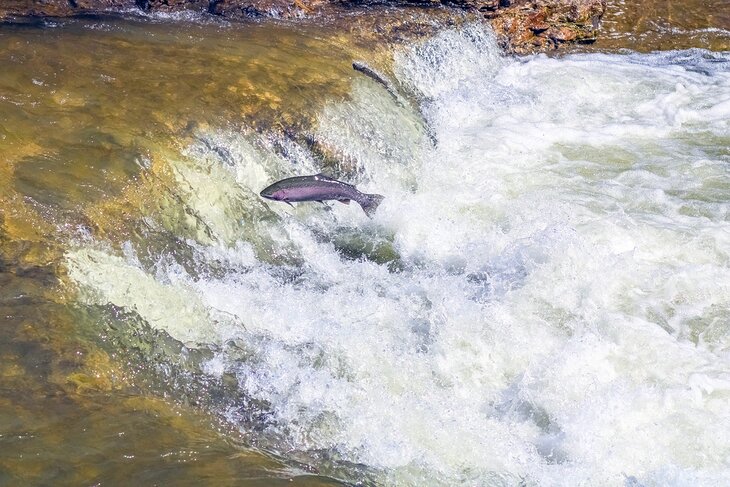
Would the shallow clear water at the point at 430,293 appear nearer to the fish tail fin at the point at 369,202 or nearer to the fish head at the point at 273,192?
the fish tail fin at the point at 369,202

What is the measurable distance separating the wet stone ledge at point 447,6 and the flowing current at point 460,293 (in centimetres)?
186

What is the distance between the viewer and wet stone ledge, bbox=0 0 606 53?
345 inches

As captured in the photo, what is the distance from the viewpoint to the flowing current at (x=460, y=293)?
4312 mm

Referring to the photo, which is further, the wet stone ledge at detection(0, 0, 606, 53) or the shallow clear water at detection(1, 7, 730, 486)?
the wet stone ledge at detection(0, 0, 606, 53)

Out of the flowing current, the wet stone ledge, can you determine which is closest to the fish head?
the flowing current

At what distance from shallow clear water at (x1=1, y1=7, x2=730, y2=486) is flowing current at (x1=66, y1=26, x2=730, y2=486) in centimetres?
2

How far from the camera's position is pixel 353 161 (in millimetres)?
6984

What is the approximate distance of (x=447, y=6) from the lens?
10.3m

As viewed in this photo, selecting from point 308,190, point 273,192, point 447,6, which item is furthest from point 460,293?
point 447,6

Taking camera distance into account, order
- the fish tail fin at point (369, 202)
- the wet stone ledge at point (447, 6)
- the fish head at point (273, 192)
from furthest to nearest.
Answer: the wet stone ledge at point (447, 6)
the fish tail fin at point (369, 202)
the fish head at point (273, 192)

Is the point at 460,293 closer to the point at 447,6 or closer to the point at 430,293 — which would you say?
the point at 430,293

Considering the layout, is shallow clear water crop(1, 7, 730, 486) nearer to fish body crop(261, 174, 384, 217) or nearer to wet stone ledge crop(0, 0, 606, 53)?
fish body crop(261, 174, 384, 217)

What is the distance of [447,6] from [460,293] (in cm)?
577

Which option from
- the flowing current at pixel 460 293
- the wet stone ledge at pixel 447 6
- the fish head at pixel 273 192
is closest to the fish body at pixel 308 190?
the fish head at pixel 273 192
